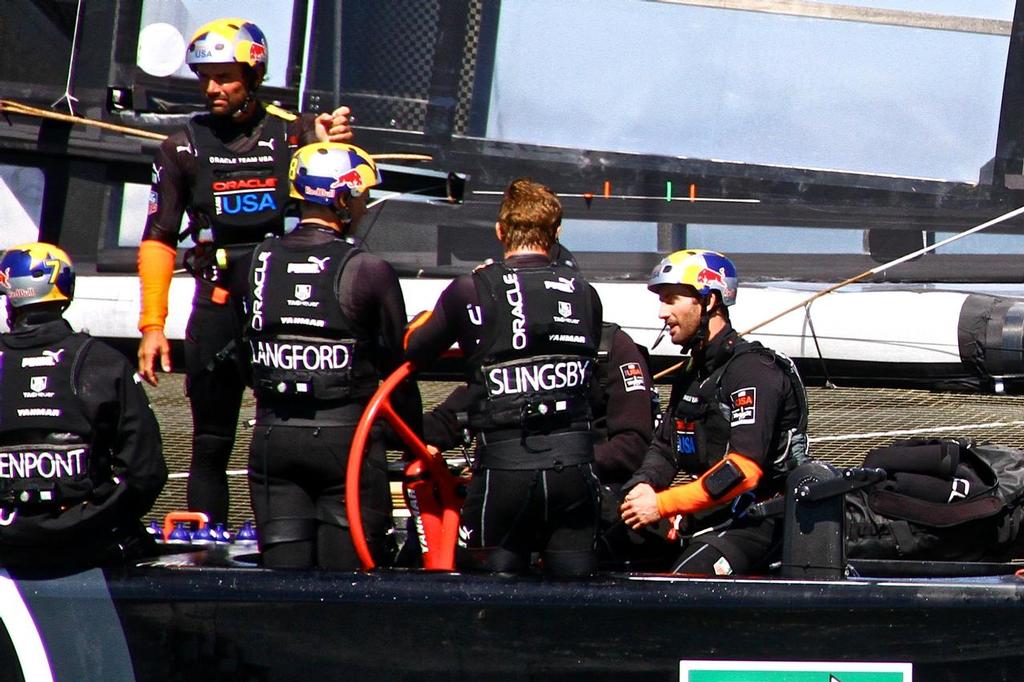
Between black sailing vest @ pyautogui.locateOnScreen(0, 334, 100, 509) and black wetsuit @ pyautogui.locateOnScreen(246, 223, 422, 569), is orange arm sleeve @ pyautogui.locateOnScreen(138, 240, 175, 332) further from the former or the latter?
black sailing vest @ pyautogui.locateOnScreen(0, 334, 100, 509)

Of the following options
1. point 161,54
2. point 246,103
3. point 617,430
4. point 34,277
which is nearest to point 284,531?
point 34,277

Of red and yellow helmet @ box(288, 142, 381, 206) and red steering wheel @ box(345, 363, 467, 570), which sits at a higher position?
red and yellow helmet @ box(288, 142, 381, 206)

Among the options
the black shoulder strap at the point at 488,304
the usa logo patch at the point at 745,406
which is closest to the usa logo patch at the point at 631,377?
the usa logo patch at the point at 745,406

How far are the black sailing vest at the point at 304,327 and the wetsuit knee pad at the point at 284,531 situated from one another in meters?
0.32

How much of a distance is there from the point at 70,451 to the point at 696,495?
1.57 m

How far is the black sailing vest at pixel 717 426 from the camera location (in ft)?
14.8

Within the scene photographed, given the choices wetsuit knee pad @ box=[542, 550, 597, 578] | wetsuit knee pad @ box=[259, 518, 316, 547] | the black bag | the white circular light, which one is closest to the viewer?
wetsuit knee pad @ box=[542, 550, 597, 578]

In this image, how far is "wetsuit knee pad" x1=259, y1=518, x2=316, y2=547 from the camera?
4.23m

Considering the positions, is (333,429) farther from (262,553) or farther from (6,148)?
(6,148)

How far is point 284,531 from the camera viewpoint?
4.24 meters

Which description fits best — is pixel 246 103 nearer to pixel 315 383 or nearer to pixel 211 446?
pixel 211 446

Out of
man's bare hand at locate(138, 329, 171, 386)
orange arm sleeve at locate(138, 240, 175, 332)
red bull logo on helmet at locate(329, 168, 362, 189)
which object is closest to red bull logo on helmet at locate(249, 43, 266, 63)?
orange arm sleeve at locate(138, 240, 175, 332)

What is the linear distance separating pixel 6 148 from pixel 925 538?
4.50 metres

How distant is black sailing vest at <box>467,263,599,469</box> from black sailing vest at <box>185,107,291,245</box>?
1332mm
